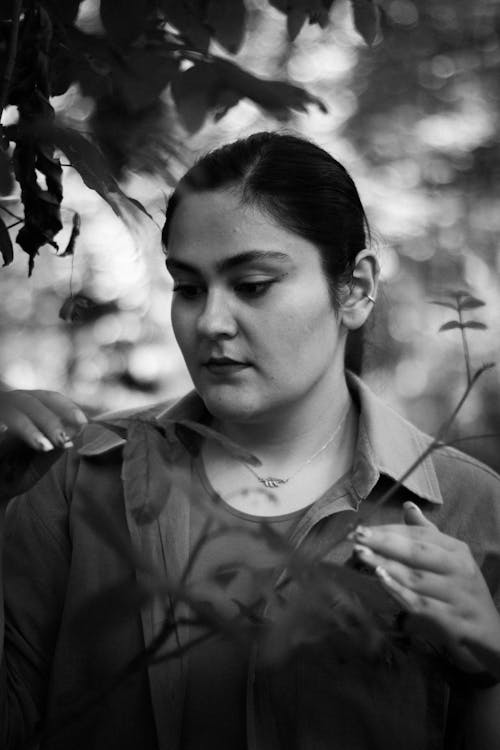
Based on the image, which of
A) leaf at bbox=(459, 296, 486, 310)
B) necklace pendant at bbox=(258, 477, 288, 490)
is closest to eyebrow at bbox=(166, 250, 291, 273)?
necklace pendant at bbox=(258, 477, 288, 490)

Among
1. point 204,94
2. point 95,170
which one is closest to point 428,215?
point 204,94

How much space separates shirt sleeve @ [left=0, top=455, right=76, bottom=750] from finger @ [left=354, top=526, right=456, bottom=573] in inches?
23.6

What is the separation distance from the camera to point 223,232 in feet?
4.41

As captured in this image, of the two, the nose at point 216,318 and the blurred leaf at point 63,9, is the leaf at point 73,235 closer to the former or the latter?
the blurred leaf at point 63,9

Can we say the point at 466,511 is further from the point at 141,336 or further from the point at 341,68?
the point at 341,68

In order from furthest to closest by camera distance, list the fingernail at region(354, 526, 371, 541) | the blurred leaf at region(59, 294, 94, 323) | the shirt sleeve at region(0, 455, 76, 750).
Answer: the shirt sleeve at region(0, 455, 76, 750) → the blurred leaf at region(59, 294, 94, 323) → the fingernail at region(354, 526, 371, 541)

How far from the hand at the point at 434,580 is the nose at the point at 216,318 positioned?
1.50 ft

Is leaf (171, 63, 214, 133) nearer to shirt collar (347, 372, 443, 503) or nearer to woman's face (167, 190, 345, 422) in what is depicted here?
woman's face (167, 190, 345, 422)

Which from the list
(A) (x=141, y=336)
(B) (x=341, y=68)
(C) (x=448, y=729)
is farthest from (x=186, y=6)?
(B) (x=341, y=68)

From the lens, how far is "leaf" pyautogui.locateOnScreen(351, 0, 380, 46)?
123 cm

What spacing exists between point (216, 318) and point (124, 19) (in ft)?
1.47

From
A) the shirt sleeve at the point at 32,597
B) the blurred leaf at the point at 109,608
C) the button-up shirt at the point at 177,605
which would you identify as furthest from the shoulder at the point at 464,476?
the blurred leaf at the point at 109,608

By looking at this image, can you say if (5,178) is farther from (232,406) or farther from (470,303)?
(232,406)

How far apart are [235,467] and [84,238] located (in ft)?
1.53
